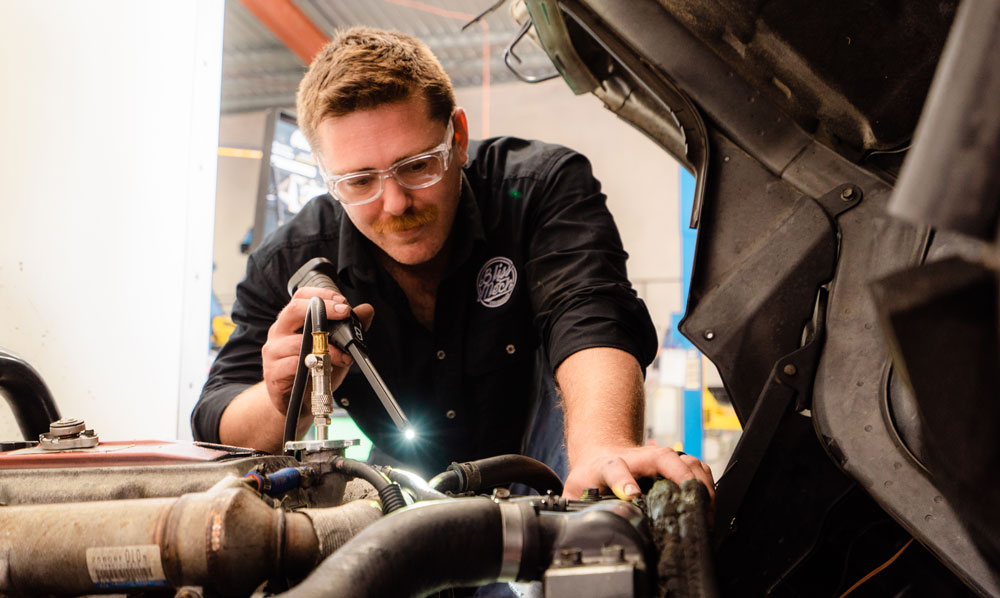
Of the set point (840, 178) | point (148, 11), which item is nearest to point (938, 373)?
point (840, 178)

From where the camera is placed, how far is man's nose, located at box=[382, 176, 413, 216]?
5.30 ft

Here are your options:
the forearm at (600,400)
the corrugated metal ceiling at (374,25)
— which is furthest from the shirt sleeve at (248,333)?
the corrugated metal ceiling at (374,25)

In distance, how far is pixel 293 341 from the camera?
1403mm

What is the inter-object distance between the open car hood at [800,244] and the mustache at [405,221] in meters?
0.63

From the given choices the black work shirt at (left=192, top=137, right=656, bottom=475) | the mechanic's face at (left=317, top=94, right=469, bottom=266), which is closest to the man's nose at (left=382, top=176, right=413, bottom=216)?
the mechanic's face at (left=317, top=94, right=469, bottom=266)

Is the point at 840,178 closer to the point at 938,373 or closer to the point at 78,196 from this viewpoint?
the point at 938,373

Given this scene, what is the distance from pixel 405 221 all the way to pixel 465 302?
33 centimetres

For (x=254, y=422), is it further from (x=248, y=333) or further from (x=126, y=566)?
(x=126, y=566)

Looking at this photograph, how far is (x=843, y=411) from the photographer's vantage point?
3.29ft

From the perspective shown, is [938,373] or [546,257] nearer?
[938,373]

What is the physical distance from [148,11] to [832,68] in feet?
6.94

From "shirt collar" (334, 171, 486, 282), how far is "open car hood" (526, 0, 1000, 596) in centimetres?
75

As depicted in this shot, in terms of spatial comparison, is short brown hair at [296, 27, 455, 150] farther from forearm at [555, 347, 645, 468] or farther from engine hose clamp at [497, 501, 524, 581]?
engine hose clamp at [497, 501, 524, 581]

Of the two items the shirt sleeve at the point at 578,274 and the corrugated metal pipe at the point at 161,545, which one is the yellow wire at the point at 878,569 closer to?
the shirt sleeve at the point at 578,274
